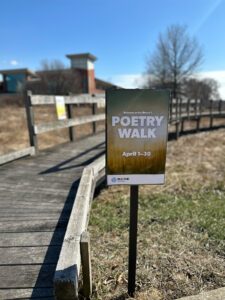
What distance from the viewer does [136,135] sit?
2.30 metres

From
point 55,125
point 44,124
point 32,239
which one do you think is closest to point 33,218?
point 32,239

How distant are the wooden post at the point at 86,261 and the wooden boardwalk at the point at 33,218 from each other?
30cm

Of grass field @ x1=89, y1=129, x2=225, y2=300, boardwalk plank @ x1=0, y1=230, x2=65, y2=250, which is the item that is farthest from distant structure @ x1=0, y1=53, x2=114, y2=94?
boardwalk plank @ x1=0, y1=230, x2=65, y2=250

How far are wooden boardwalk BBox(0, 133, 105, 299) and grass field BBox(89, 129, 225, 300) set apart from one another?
0.59 metres

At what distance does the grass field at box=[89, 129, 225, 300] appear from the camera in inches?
112

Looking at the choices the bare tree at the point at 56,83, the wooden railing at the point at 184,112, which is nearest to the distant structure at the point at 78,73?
the bare tree at the point at 56,83

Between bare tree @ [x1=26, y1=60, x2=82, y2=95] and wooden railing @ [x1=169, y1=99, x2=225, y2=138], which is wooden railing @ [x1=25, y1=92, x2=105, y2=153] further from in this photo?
bare tree @ [x1=26, y1=60, x2=82, y2=95]

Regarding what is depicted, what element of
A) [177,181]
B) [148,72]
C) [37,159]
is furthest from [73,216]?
[148,72]

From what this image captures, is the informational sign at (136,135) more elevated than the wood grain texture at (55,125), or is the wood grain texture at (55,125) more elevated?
the informational sign at (136,135)

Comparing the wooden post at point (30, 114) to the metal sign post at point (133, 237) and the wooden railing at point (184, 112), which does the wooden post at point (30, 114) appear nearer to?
the metal sign post at point (133, 237)

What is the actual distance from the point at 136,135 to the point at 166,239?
2.04m

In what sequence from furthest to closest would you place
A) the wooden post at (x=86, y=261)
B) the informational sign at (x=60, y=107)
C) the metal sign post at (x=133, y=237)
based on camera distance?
the informational sign at (x=60, y=107) < the metal sign post at (x=133, y=237) < the wooden post at (x=86, y=261)

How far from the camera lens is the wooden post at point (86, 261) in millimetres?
2195

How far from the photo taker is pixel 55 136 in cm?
1419
